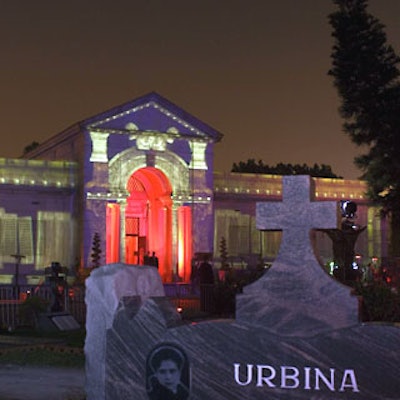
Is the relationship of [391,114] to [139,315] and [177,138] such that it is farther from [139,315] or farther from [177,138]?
[139,315]

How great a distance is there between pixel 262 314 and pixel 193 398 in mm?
1088

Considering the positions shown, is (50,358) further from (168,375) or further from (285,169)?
(285,169)

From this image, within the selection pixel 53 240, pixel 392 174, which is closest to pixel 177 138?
pixel 53 240

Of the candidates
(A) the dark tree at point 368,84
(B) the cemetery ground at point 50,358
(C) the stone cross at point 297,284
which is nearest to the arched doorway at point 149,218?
(A) the dark tree at point 368,84

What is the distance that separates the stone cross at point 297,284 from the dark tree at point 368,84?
74.3 feet

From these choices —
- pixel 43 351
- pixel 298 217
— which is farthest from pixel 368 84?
pixel 298 217

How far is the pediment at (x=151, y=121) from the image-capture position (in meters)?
36.4

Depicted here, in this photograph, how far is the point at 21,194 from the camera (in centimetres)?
3647

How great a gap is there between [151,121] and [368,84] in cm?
1069

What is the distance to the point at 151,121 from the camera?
37438 millimetres

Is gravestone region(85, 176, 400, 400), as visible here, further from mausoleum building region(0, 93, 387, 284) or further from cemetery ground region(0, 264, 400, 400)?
mausoleum building region(0, 93, 387, 284)

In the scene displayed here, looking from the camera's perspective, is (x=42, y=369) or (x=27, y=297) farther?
(x=27, y=297)

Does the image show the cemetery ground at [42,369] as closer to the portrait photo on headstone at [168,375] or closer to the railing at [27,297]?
the portrait photo on headstone at [168,375]

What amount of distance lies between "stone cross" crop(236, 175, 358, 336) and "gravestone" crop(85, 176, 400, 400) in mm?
10
